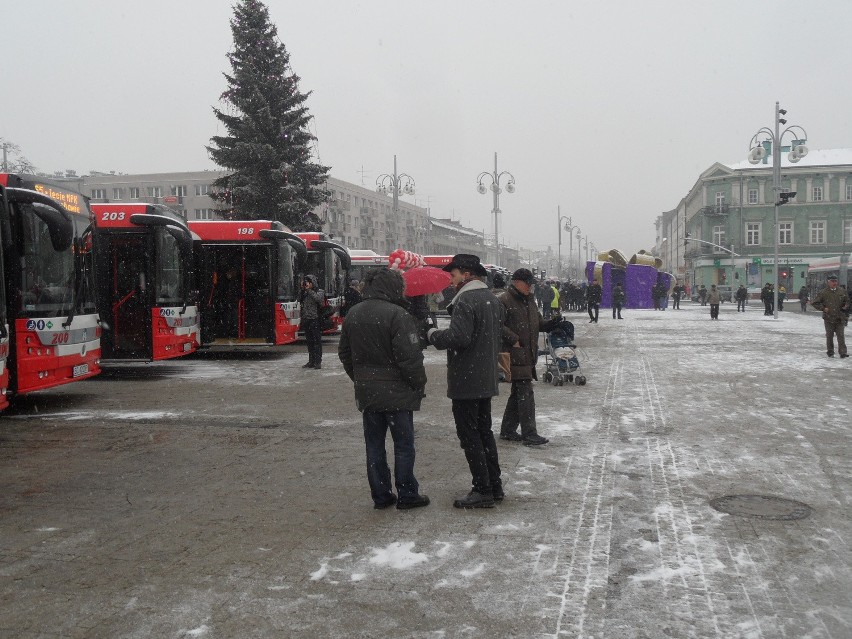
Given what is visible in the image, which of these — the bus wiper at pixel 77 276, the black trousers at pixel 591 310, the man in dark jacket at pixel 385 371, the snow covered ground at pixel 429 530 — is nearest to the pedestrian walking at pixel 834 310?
the snow covered ground at pixel 429 530

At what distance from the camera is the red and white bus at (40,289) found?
9.78 meters

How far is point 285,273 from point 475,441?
13.4 meters

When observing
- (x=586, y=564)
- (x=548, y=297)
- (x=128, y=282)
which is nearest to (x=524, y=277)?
(x=586, y=564)

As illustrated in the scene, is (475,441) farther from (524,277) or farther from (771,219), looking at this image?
(771,219)

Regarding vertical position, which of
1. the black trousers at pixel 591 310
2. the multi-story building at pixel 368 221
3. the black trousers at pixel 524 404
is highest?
the multi-story building at pixel 368 221

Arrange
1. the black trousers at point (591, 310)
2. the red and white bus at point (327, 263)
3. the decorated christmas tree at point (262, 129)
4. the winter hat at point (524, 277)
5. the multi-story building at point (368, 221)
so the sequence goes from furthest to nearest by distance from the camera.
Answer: the multi-story building at point (368, 221) → the decorated christmas tree at point (262, 129) → the black trousers at point (591, 310) → the red and white bus at point (327, 263) → the winter hat at point (524, 277)

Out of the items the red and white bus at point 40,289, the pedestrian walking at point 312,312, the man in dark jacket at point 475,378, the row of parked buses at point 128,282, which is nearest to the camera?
the man in dark jacket at point 475,378

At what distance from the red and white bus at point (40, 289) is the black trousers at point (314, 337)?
5.19 metres

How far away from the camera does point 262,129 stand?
123 feet

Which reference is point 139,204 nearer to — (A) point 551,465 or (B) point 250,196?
(A) point 551,465

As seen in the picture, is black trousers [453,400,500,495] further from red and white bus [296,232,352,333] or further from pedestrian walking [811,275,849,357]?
red and white bus [296,232,352,333]

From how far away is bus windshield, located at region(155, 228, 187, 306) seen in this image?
590 inches

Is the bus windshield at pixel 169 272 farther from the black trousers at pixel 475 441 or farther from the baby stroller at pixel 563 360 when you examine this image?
the black trousers at pixel 475 441

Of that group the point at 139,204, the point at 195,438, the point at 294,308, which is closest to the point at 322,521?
the point at 195,438
